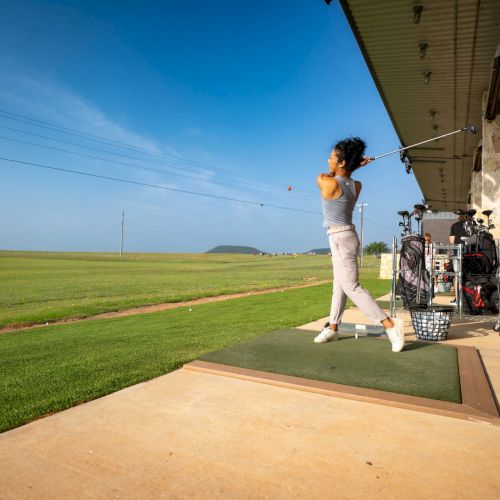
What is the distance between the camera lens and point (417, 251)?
5.88m

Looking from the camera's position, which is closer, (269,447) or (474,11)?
(269,447)

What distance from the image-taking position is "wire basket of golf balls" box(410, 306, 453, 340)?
4.87 meters

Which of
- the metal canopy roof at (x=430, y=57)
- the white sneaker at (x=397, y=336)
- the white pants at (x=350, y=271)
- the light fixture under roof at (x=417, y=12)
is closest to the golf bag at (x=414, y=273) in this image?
the white sneaker at (x=397, y=336)

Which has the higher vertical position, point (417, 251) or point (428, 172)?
point (428, 172)

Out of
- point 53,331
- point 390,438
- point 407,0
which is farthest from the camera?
point 53,331

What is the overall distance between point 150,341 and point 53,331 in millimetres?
2947

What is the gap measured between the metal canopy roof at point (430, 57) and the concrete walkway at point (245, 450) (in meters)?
5.68

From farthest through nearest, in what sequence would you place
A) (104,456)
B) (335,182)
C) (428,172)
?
(428,172) < (335,182) < (104,456)

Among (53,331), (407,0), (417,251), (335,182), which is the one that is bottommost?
(53,331)

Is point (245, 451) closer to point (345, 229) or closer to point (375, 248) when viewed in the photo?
point (345, 229)

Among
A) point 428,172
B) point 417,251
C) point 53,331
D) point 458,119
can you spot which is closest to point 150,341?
point 53,331

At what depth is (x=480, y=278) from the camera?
238 inches

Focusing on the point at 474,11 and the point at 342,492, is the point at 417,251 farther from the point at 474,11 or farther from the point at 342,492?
the point at 342,492

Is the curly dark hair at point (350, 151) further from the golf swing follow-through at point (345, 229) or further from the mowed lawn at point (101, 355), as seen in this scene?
the mowed lawn at point (101, 355)
